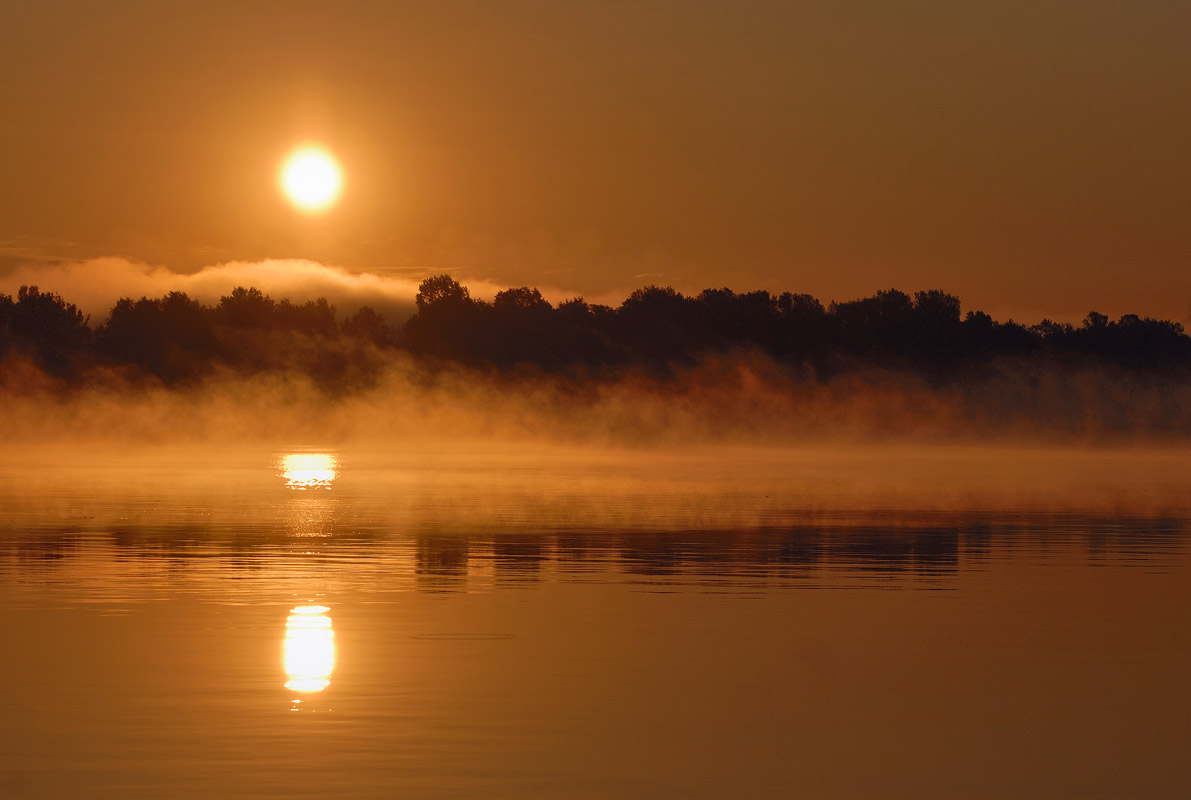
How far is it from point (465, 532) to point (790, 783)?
68.4 feet

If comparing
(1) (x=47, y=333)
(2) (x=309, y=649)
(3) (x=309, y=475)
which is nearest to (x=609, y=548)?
(2) (x=309, y=649)

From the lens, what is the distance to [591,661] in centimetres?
1605

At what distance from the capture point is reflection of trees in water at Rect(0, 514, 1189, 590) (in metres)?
24.6

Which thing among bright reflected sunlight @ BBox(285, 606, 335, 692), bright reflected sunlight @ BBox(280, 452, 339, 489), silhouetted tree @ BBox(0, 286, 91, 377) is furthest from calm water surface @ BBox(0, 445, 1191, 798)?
silhouetted tree @ BBox(0, 286, 91, 377)

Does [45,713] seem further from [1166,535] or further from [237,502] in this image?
[237,502]

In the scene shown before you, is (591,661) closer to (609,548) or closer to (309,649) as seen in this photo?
(309,649)

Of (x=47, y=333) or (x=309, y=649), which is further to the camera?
(x=47, y=333)

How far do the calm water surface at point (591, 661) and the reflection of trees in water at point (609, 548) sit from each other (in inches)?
4.8

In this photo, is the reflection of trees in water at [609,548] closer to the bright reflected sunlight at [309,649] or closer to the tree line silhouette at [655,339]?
the bright reflected sunlight at [309,649]

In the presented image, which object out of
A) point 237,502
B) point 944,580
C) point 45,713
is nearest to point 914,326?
point 237,502

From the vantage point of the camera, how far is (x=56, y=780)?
11281 millimetres

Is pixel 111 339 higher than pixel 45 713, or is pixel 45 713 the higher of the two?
pixel 111 339

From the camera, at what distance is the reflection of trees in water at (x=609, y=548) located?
24609 millimetres

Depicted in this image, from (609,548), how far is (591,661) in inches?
482
